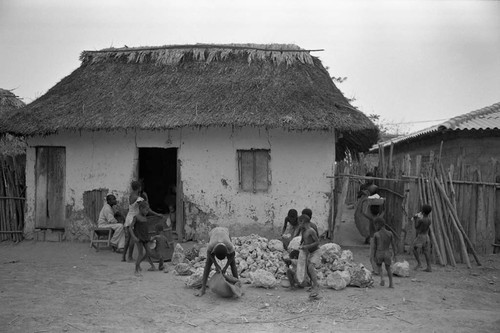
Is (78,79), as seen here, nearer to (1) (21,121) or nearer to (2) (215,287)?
(1) (21,121)

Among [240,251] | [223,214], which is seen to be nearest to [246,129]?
[223,214]

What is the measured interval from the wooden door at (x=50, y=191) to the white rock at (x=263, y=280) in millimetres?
5852

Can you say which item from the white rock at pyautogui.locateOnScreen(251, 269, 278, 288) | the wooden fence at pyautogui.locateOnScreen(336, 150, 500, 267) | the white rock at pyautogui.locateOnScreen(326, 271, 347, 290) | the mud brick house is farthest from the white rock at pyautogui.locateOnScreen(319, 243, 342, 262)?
the mud brick house

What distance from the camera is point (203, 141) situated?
398 inches

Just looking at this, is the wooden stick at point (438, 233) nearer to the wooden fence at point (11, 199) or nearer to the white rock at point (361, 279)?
the white rock at point (361, 279)

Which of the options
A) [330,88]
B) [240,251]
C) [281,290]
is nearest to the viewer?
[281,290]

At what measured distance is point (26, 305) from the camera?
5480mm

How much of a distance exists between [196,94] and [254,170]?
2.17m

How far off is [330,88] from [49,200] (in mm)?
6870

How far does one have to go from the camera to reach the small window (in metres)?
10.0

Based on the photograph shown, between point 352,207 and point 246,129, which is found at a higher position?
point 246,129

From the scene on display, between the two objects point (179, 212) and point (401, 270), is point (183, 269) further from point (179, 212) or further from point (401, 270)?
point (401, 270)

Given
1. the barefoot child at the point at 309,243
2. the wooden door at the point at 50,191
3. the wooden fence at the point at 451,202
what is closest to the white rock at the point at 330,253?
the barefoot child at the point at 309,243

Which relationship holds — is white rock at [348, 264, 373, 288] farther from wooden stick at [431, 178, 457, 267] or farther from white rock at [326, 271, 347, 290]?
wooden stick at [431, 178, 457, 267]
